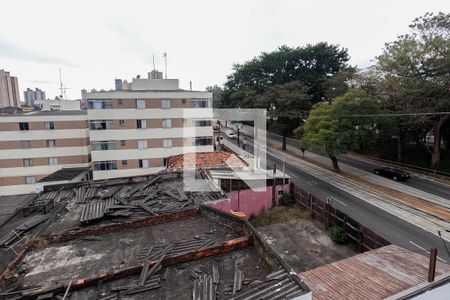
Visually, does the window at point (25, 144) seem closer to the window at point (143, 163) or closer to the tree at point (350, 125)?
the window at point (143, 163)

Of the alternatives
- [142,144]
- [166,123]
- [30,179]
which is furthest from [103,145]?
[30,179]

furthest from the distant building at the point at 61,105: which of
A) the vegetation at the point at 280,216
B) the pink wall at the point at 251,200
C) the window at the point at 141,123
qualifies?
the vegetation at the point at 280,216

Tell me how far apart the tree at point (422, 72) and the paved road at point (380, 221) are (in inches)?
430

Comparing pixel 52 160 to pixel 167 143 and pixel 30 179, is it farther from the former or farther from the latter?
pixel 167 143

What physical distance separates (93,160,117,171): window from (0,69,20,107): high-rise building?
281ft

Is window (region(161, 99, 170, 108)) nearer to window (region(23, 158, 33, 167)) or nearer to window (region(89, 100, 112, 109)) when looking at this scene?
window (region(89, 100, 112, 109))

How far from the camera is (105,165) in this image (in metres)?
27.6

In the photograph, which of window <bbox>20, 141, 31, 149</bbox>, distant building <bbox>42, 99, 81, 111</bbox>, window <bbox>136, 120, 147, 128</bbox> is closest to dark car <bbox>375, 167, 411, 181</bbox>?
window <bbox>136, 120, 147, 128</bbox>

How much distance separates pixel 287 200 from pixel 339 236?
20.4 ft

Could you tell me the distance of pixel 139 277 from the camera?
21.9 ft

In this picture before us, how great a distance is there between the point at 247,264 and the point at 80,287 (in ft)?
14.0

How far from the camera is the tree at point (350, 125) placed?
25484 millimetres

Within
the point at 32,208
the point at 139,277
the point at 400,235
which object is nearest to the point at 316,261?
the point at 400,235

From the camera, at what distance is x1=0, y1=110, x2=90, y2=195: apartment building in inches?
1102
